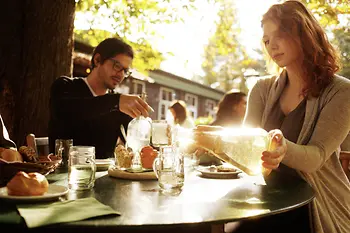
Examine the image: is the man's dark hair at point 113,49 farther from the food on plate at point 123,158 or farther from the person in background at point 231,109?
the person in background at point 231,109

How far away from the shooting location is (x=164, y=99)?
20.3 m

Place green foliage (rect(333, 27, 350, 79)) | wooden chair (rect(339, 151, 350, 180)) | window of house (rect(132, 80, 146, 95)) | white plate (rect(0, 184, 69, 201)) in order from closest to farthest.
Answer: white plate (rect(0, 184, 69, 201))
wooden chair (rect(339, 151, 350, 180))
green foliage (rect(333, 27, 350, 79))
window of house (rect(132, 80, 146, 95))

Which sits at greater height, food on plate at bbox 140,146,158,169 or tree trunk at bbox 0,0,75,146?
tree trunk at bbox 0,0,75,146

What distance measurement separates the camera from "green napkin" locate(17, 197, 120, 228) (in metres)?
1.19

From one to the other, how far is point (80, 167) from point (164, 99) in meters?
18.5

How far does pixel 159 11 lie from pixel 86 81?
342 cm

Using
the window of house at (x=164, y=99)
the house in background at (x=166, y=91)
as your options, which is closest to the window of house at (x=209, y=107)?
the house in background at (x=166, y=91)

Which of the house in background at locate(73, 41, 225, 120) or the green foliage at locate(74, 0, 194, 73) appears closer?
the green foliage at locate(74, 0, 194, 73)

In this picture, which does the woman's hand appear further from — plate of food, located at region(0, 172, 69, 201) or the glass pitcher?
plate of food, located at region(0, 172, 69, 201)

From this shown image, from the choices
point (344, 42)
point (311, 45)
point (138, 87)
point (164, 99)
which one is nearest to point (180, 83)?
point (164, 99)

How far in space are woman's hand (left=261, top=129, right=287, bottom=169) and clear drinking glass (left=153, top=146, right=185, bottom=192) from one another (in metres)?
0.38

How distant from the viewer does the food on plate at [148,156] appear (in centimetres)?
224

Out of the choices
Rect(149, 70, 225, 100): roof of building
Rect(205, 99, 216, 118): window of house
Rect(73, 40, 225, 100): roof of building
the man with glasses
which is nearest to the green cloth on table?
the man with glasses

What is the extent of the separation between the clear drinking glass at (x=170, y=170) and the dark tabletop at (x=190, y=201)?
0.15 ft
